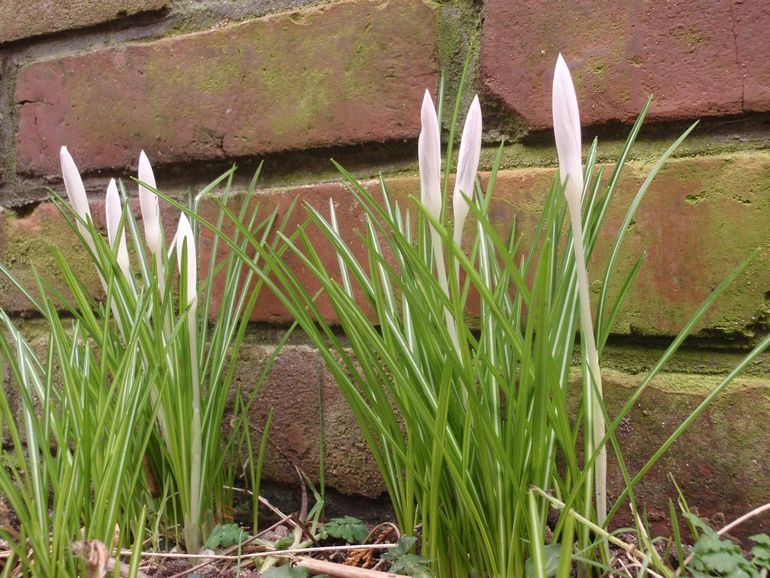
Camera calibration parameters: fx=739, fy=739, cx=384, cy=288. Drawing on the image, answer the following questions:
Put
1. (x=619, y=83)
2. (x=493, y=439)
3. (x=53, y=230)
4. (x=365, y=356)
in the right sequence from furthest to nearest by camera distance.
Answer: (x=53, y=230) < (x=619, y=83) < (x=365, y=356) < (x=493, y=439)

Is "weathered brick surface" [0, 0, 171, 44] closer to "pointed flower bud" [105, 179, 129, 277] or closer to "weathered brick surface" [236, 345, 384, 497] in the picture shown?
"pointed flower bud" [105, 179, 129, 277]

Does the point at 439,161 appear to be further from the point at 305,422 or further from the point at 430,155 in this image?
the point at 305,422

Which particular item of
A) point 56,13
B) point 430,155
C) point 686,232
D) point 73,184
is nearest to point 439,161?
point 430,155

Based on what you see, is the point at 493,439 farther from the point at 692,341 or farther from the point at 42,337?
the point at 42,337

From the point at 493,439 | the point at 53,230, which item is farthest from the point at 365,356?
the point at 53,230

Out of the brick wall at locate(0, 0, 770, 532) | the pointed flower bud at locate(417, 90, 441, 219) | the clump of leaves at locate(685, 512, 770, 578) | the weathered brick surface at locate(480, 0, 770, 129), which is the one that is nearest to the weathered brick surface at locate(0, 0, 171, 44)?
the brick wall at locate(0, 0, 770, 532)

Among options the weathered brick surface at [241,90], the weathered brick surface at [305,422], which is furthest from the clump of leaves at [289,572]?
the weathered brick surface at [241,90]
